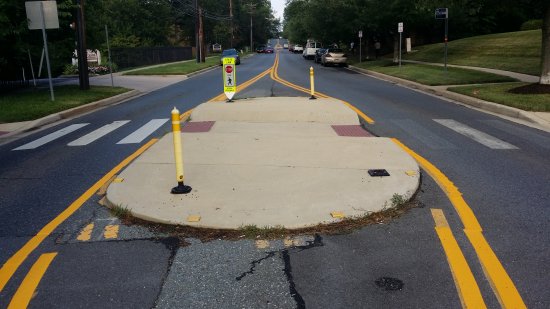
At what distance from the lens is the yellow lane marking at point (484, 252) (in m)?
3.60

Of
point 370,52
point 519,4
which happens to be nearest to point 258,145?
point 519,4

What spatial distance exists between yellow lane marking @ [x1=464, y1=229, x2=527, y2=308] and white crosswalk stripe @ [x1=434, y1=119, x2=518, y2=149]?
15.1 ft

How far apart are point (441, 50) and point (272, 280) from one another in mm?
34847

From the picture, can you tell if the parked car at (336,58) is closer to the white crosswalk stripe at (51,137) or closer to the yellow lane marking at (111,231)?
the white crosswalk stripe at (51,137)

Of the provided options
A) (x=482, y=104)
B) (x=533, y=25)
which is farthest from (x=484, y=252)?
(x=533, y=25)

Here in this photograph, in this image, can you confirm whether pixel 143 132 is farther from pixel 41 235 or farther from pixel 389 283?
pixel 389 283

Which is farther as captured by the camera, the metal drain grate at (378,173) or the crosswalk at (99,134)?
the crosswalk at (99,134)

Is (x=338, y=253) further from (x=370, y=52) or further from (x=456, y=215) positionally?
(x=370, y=52)

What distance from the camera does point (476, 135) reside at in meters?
9.81

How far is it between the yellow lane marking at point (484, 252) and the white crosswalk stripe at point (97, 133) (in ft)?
22.3

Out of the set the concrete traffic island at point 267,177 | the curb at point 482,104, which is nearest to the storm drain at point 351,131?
the concrete traffic island at point 267,177

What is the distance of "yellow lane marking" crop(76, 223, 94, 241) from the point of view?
4.81m

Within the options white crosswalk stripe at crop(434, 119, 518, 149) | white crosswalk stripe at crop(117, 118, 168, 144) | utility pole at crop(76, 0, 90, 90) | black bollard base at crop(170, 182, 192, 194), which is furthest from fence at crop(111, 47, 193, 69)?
black bollard base at crop(170, 182, 192, 194)

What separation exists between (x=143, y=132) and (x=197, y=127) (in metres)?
1.28
